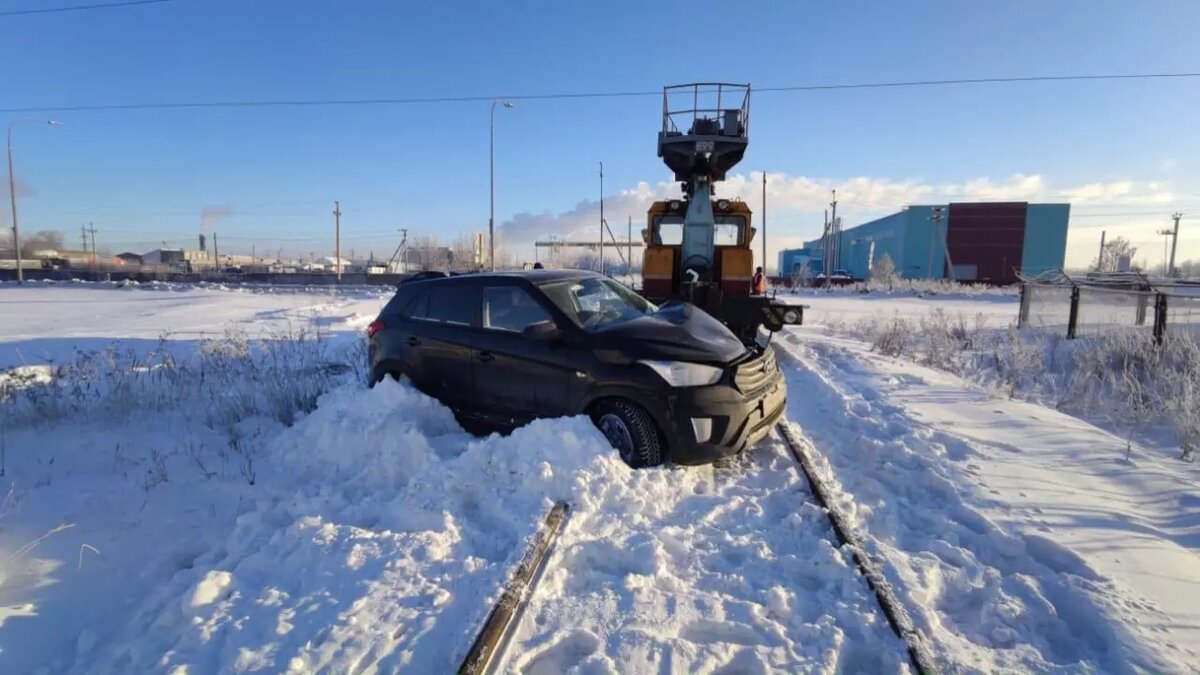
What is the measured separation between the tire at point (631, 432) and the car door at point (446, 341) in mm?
1435

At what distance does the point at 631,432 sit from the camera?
4.70 m

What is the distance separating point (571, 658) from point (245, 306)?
78.0ft

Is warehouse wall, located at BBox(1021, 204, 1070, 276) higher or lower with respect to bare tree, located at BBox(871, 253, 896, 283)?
higher

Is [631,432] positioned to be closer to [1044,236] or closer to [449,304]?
[449,304]

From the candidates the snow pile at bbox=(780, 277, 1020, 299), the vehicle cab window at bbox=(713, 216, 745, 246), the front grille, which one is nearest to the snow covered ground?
the front grille

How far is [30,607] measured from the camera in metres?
2.91

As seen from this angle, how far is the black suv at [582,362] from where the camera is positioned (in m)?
4.64

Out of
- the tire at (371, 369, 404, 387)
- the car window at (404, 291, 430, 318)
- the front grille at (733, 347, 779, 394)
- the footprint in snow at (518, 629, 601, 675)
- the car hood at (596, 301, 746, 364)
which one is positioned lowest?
the footprint in snow at (518, 629, 601, 675)

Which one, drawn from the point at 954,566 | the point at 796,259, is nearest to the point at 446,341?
the point at 954,566

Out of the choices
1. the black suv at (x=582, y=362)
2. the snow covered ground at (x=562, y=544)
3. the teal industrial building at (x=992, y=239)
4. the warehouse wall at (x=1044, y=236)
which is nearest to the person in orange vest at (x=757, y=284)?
the snow covered ground at (x=562, y=544)

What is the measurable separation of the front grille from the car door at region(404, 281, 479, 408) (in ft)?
8.13

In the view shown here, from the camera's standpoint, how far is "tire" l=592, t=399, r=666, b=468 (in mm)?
4645

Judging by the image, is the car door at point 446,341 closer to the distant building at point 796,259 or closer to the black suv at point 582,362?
the black suv at point 582,362

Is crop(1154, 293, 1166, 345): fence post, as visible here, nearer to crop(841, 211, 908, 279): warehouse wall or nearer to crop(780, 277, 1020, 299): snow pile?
crop(780, 277, 1020, 299): snow pile
